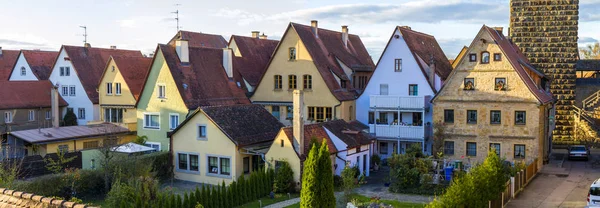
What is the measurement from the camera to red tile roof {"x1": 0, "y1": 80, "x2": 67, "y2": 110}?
45.4 m

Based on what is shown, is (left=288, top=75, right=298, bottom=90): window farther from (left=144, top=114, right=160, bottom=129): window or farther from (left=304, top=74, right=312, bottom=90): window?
(left=144, top=114, right=160, bottom=129): window

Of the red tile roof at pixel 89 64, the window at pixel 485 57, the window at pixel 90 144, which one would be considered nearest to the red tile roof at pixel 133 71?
the window at pixel 90 144

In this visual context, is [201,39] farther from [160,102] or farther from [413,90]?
[413,90]

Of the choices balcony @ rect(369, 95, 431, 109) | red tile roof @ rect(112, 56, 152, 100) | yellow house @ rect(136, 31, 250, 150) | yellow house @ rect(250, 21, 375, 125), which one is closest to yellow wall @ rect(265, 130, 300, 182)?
yellow house @ rect(136, 31, 250, 150)

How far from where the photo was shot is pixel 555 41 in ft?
163

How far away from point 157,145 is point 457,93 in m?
20.3

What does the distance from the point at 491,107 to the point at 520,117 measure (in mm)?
1771

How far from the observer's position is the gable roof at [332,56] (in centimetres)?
4037

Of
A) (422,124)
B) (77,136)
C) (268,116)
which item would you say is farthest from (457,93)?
(77,136)

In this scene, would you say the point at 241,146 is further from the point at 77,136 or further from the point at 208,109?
the point at 77,136

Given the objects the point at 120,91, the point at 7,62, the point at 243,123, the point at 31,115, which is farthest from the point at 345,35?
the point at 7,62

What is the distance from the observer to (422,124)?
1458 inches

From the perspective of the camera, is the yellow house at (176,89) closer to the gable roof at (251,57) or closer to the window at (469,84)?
the gable roof at (251,57)

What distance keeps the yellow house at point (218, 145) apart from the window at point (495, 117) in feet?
44.2
